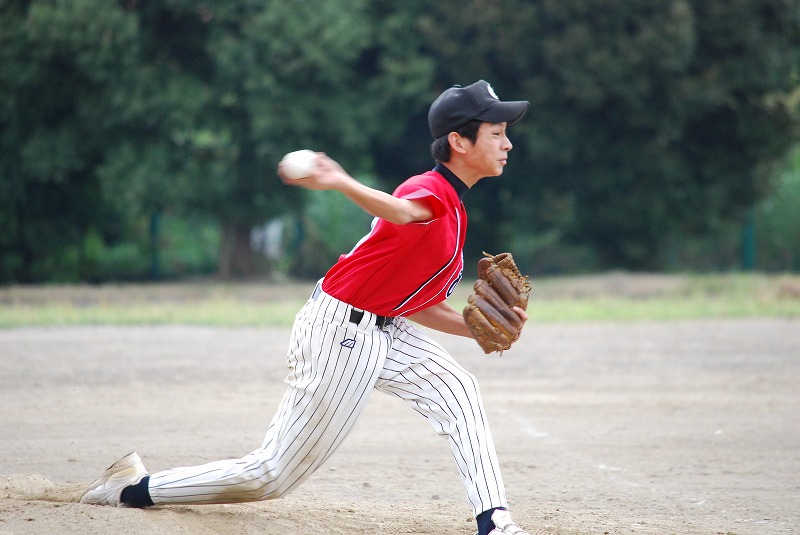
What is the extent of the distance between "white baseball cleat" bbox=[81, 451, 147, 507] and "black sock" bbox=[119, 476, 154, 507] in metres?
0.02

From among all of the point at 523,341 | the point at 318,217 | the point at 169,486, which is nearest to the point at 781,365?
the point at 523,341

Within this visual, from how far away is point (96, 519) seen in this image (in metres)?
4.14

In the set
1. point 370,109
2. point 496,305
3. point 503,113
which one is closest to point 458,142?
point 503,113

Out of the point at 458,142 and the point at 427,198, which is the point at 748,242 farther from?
the point at 427,198

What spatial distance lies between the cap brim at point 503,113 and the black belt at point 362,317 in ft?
2.81

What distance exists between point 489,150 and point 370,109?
14862 millimetres

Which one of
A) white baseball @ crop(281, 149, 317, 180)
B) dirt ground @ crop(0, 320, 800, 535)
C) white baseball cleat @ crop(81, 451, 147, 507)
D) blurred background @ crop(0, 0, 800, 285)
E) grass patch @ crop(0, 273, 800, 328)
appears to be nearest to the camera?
white baseball @ crop(281, 149, 317, 180)

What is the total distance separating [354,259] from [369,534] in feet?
4.11

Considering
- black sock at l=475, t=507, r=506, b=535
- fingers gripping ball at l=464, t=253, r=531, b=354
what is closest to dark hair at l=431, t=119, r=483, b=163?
fingers gripping ball at l=464, t=253, r=531, b=354

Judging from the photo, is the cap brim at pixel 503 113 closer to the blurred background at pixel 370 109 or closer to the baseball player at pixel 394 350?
the baseball player at pixel 394 350

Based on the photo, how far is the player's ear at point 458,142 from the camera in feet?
13.3

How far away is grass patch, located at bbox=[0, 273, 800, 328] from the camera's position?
13969mm

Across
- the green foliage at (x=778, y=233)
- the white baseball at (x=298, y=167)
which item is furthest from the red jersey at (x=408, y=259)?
the green foliage at (x=778, y=233)

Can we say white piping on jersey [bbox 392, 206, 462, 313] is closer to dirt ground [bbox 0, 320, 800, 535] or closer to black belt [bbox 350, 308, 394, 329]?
black belt [bbox 350, 308, 394, 329]
